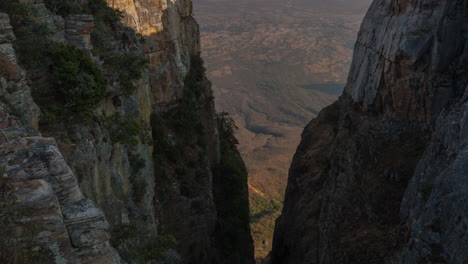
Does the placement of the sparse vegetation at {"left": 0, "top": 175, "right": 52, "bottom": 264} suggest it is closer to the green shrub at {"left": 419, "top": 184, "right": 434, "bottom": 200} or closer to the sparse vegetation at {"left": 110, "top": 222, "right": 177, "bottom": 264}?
the sparse vegetation at {"left": 110, "top": 222, "right": 177, "bottom": 264}

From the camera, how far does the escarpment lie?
8.46 m

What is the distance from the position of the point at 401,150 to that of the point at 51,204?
1670cm

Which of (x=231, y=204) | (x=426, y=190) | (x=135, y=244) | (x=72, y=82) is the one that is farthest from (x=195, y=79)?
(x=426, y=190)

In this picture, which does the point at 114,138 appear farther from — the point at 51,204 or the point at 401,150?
the point at 401,150

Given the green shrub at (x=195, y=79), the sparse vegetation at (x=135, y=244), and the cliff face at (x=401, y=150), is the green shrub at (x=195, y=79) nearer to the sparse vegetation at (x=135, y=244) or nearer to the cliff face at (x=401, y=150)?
the cliff face at (x=401, y=150)

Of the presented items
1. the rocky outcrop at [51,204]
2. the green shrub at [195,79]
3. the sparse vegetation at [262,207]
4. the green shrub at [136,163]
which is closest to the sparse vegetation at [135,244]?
the green shrub at [136,163]

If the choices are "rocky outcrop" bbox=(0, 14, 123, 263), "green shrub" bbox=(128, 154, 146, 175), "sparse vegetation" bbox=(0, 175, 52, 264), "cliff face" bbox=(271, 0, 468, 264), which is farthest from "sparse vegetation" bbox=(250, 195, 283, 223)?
"sparse vegetation" bbox=(0, 175, 52, 264)

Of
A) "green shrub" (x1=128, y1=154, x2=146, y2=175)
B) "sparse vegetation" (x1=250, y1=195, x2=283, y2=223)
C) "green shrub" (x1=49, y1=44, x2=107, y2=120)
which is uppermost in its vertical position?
"green shrub" (x1=49, y1=44, x2=107, y2=120)

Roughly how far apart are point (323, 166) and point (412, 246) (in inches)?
741

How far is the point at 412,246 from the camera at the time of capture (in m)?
12.6

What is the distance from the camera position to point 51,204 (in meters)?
7.90

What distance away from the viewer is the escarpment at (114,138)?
846 centimetres

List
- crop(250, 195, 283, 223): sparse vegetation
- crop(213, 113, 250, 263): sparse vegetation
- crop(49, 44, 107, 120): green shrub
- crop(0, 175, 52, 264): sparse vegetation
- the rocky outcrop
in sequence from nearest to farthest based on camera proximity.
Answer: crop(0, 175, 52, 264): sparse vegetation
the rocky outcrop
crop(49, 44, 107, 120): green shrub
crop(213, 113, 250, 263): sparse vegetation
crop(250, 195, 283, 223): sparse vegetation

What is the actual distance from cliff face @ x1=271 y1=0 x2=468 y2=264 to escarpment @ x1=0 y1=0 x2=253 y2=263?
8.44m
